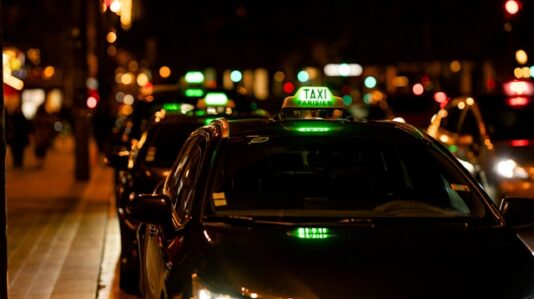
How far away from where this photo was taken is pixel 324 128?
659 centimetres

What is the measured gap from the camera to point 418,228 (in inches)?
225

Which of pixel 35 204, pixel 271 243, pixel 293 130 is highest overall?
pixel 293 130

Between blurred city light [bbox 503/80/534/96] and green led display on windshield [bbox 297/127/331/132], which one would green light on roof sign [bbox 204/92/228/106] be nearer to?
blurred city light [bbox 503/80/534/96]

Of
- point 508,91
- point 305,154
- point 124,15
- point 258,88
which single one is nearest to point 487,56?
point 258,88

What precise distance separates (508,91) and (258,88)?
89.1ft

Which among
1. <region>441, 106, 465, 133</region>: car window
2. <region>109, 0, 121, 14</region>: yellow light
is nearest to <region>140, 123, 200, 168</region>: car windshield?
<region>441, 106, 465, 133</region>: car window

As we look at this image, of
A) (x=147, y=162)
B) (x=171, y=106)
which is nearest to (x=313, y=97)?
(x=147, y=162)

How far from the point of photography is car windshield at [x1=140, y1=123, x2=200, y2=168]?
35.9 feet

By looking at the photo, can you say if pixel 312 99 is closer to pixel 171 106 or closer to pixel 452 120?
pixel 171 106

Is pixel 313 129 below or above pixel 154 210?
above

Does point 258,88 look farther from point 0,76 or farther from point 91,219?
point 0,76

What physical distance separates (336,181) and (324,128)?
303 mm

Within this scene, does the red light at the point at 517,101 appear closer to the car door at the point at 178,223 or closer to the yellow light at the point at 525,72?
the yellow light at the point at 525,72

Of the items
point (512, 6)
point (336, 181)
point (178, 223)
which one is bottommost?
point (178, 223)
